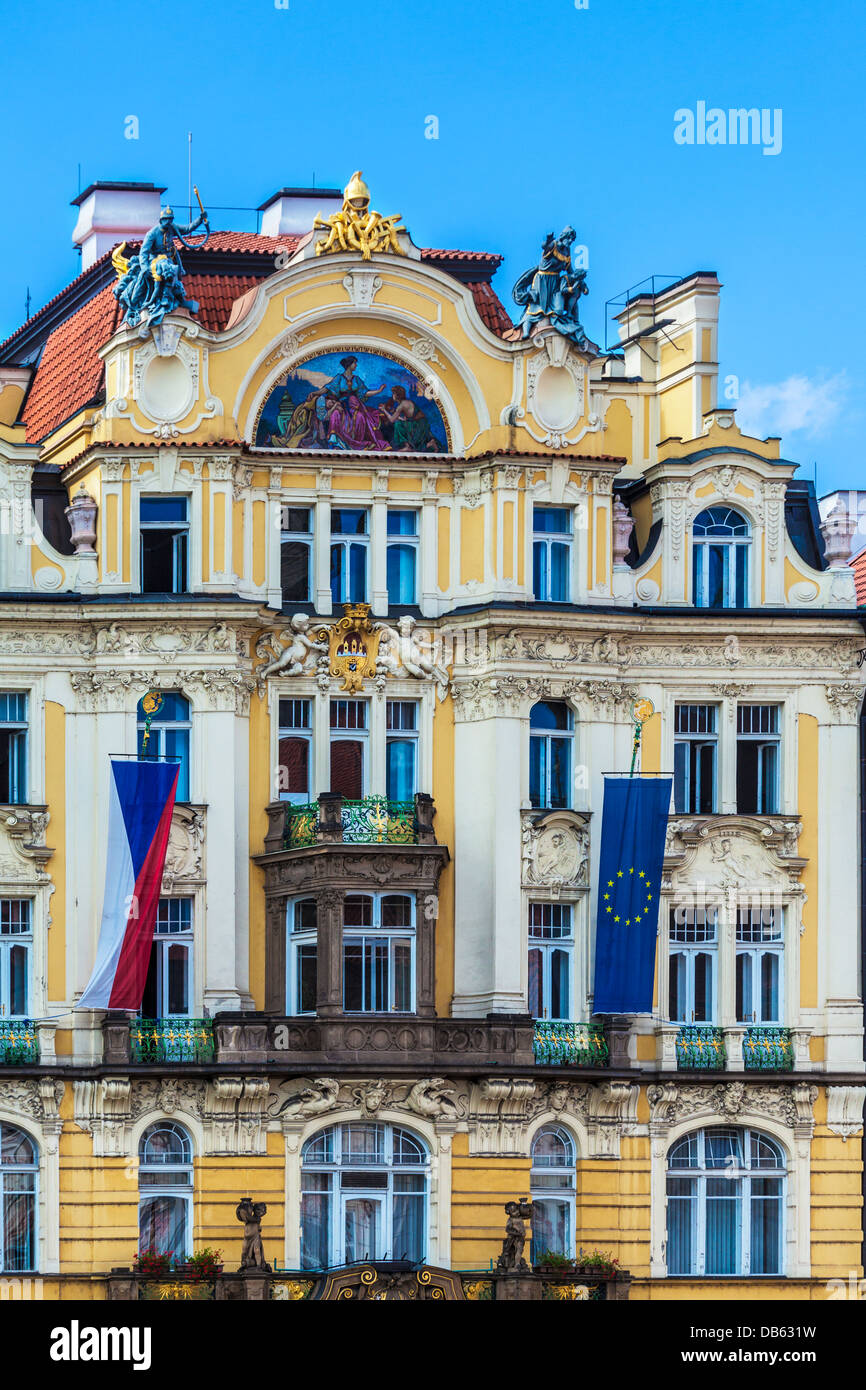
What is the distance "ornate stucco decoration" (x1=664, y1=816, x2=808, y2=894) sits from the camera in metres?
83.3

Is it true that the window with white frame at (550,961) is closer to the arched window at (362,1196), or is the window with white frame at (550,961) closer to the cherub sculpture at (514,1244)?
the arched window at (362,1196)

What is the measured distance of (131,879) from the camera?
80.5 m

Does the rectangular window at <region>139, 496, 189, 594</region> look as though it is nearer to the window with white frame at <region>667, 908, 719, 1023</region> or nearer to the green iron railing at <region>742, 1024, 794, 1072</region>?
the window with white frame at <region>667, 908, 719, 1023</region>

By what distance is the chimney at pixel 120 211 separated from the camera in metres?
90.1

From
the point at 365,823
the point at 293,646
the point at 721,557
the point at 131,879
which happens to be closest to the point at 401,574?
the point at 293,646

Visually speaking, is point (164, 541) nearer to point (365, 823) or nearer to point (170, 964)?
point (365, 823)

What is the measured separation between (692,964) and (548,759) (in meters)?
4.68

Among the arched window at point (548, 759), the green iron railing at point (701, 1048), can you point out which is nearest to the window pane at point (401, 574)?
the arched window at point (548, 759)

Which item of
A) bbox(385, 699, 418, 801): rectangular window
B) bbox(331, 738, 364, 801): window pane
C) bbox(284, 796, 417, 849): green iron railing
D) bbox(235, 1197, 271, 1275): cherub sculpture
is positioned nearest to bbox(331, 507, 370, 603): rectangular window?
bbox(385, 699, 418, 801): rectangular window

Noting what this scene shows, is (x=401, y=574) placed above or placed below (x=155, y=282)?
below

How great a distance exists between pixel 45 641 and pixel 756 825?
13.6 metres

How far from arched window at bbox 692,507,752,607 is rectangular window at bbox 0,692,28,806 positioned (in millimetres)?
12946
